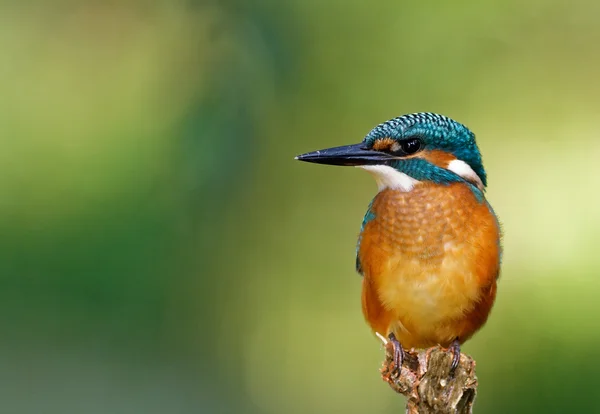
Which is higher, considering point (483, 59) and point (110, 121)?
point (483, 59)

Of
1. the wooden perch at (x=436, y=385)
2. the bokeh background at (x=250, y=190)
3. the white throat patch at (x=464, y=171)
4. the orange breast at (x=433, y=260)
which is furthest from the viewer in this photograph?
the bokeh background at (x=250, y=190)

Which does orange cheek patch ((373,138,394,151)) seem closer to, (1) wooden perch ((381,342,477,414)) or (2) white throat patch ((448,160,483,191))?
(2) white throat patch ((448,160,483,191))

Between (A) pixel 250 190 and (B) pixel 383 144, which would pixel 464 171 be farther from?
(A) pixel 250 190

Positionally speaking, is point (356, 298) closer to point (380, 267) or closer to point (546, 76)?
point (546, 76)

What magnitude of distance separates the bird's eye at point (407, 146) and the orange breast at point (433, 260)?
0.43 ft

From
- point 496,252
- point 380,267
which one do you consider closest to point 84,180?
point 380,267

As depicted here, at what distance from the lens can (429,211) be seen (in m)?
2.97

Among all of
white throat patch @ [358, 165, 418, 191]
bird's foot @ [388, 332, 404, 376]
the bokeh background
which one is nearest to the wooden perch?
bird's foot @ [388, 332, 404, 376]

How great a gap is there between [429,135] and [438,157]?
0.09m

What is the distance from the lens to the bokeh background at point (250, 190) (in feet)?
14.0

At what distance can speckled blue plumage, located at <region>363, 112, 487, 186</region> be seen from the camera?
2959 mm

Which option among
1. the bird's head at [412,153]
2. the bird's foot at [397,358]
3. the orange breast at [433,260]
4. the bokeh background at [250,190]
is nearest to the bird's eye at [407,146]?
the bird's head at [412,153]

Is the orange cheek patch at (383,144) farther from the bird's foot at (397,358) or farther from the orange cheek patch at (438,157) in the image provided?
the bird's foot at (397,358)

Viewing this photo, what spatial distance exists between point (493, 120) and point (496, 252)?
191 cm
